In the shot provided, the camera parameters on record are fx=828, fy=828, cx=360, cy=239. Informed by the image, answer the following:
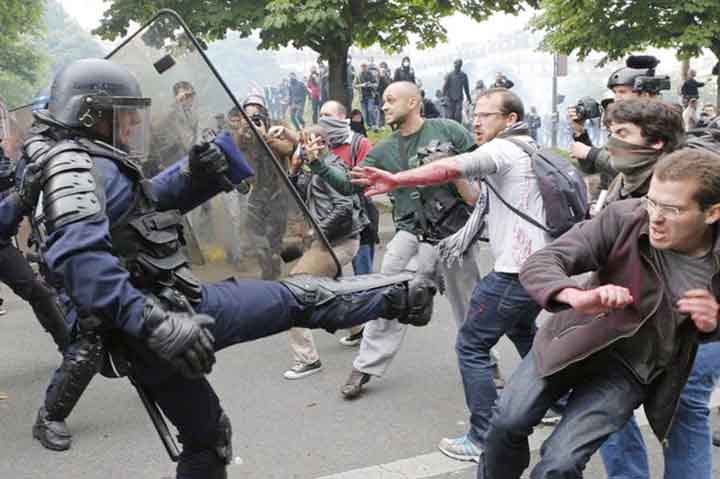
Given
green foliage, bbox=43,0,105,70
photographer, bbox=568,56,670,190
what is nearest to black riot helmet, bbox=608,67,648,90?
photographer, bbox=568,56,670,190

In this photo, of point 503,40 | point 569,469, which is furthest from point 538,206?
point 503,40

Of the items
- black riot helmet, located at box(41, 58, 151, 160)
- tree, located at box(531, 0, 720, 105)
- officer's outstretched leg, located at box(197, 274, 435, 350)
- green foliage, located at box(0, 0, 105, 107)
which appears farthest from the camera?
green foliage, located at box(0, 0, 105, 107)

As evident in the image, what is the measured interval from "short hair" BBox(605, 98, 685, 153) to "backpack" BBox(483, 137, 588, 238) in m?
0.55

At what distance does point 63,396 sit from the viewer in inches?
161

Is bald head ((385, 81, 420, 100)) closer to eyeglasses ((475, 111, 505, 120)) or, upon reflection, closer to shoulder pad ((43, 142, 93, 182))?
eyeglasses ((475, 111, 505, 120))

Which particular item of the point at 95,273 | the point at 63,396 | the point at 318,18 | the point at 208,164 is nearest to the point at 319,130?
the point at 63,396

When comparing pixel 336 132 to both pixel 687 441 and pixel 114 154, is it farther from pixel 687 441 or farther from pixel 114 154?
pixel 687 441

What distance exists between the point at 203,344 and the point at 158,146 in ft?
3.39

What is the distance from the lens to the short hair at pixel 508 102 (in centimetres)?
388

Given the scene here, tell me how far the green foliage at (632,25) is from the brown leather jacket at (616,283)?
15.3 m

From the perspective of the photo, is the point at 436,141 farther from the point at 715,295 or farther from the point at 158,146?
the point at 715,295

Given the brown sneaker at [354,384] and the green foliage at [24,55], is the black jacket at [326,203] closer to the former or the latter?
Result: the brown sneaker at [354,384]

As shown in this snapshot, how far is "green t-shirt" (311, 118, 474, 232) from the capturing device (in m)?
4.66

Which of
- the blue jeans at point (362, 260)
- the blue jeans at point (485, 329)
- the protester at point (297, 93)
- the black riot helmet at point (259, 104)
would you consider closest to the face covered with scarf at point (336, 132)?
the black riot helmet at point (259, 104)
